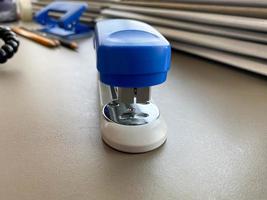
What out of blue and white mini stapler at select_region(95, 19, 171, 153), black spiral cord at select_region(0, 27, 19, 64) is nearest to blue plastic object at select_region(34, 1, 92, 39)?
black spiral cord at select_region(0, 27, 19, 64)

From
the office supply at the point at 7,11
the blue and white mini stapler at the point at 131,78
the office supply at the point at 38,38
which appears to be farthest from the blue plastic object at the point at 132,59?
the office supply at the point at 7,11

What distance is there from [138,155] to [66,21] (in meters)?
0.60

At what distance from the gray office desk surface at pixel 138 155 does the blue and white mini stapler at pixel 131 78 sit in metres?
0.02

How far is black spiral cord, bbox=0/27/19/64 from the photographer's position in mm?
590

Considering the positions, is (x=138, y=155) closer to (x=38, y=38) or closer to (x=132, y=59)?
(x=132, y=59)

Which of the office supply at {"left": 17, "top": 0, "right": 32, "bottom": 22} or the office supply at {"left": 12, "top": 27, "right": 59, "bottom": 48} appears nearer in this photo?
the office supply at {"left": 12, "top": 27, "right": 59, "bottom": 48}

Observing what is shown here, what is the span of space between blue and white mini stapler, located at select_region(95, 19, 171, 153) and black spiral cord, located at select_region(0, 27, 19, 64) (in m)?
0.32

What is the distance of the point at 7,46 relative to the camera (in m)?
0.60

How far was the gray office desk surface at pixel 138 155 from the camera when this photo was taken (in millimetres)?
260

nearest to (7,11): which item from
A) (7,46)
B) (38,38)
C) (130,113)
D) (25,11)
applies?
(25,11)

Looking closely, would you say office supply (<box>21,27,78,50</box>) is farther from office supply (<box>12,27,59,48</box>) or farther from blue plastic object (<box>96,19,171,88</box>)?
blue plastic object (<box>96,19,171,88</box>)

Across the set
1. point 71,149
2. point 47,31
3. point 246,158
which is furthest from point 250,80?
point 47,31

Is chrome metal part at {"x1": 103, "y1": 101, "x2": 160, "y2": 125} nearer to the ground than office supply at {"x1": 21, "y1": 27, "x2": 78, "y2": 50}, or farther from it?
farther from it

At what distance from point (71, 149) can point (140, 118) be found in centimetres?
9
